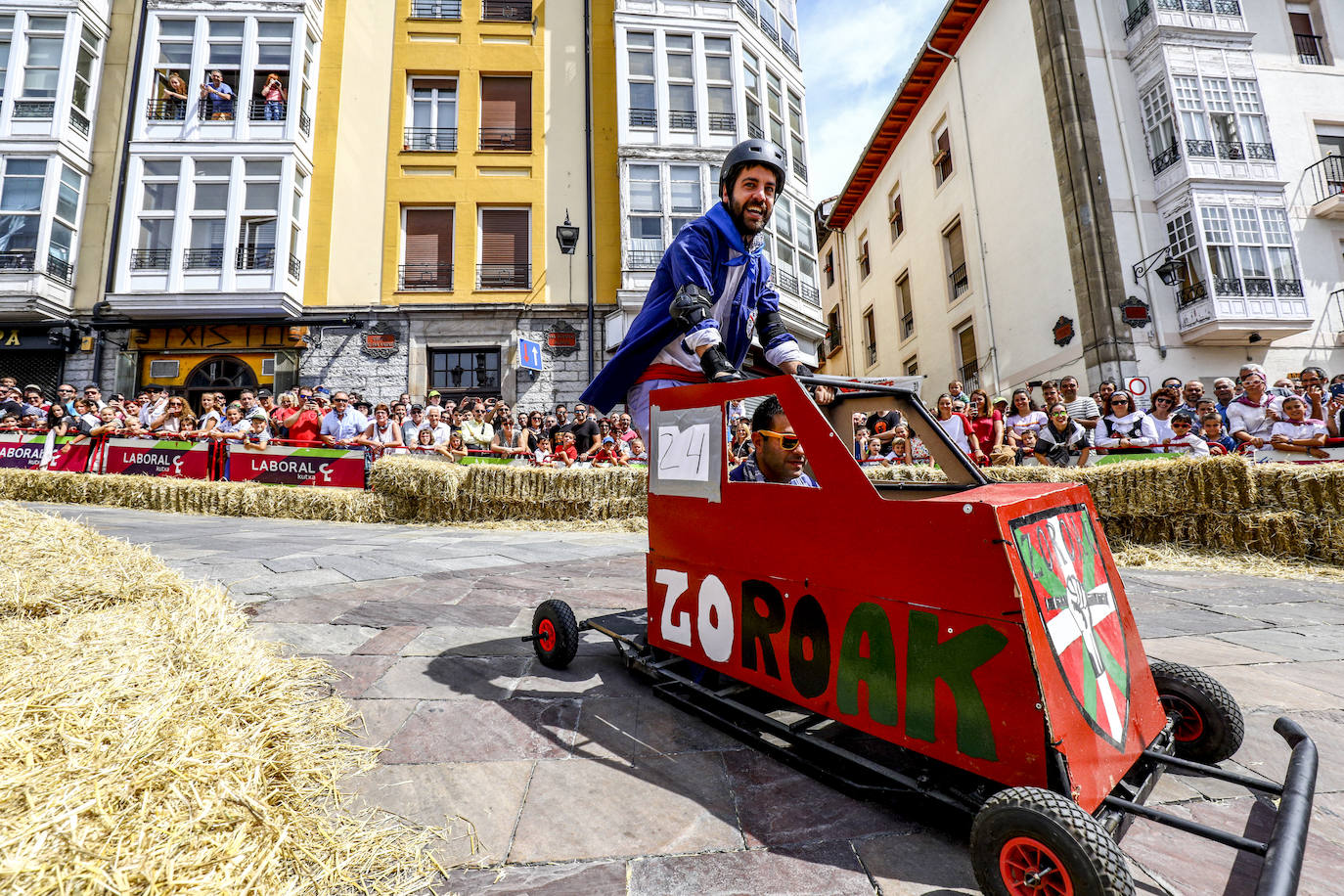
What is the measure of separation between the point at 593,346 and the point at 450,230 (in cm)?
492

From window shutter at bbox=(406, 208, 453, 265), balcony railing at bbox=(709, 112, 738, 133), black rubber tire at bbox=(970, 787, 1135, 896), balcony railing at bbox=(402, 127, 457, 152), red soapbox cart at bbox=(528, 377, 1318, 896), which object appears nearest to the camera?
black rubber tire at bbox=(970, 787, 1135, 896)

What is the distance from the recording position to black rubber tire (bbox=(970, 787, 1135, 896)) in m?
1.17

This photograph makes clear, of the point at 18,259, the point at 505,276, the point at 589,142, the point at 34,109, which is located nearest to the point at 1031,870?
the point at 505,276

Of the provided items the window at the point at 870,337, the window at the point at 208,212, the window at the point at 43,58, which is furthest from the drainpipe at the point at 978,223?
the window at the point at 43,58

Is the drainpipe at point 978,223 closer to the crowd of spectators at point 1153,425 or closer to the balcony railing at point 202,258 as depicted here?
the crowd of spectators at point 1153,425

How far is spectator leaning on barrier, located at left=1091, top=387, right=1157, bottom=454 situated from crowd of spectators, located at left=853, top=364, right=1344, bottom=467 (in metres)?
0.01

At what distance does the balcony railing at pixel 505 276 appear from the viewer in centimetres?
1556

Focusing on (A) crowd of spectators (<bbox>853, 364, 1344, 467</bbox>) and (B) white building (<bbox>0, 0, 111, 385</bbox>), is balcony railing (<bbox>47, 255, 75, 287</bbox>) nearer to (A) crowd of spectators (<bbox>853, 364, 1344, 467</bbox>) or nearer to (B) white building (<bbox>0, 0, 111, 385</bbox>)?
(B) white building (<bbox>0, 0, 111, 385</bbox>)

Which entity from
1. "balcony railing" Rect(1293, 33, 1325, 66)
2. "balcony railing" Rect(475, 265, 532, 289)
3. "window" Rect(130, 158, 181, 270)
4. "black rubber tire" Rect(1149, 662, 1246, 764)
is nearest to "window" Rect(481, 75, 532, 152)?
"balcony railing" Rect(475, 265, 532, 289)

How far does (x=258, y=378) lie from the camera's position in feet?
48.8

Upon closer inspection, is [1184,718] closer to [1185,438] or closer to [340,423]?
[1185,438]

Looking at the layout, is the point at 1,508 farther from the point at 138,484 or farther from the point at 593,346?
the point at 593,346

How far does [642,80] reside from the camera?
16125mm

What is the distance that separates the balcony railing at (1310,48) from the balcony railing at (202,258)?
92.6 feet
